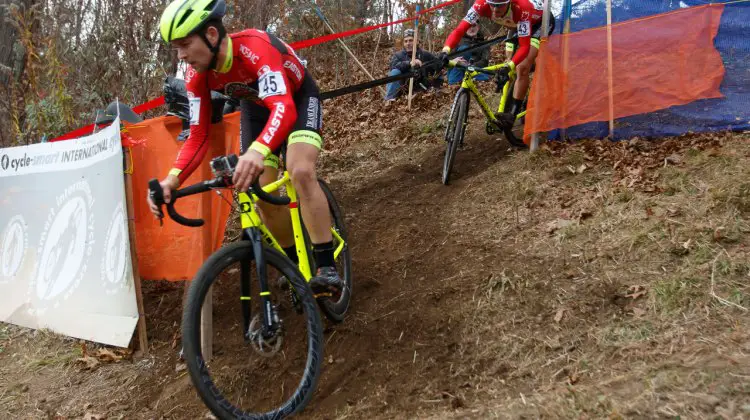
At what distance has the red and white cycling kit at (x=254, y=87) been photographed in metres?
3.21

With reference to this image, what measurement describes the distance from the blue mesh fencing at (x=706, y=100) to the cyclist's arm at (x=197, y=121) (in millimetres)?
4034

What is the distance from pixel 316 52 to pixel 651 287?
10.3 meters

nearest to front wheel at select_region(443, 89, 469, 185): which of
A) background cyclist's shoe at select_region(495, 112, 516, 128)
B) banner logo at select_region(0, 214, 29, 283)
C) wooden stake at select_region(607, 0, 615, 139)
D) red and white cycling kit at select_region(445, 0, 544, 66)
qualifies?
background cyclist's shoe at select_region(495, 112, 516, 128)

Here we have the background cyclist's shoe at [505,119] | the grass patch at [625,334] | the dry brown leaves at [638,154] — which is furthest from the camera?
the background cyclist's shoe at [505,119]

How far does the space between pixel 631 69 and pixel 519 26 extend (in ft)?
4.57

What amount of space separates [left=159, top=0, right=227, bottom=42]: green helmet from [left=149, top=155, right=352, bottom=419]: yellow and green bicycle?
30.6 inches

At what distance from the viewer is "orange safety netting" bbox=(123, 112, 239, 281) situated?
4637 mm

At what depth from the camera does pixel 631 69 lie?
5762mm

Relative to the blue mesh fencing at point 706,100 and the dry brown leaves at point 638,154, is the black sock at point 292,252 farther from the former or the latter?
the blue mesh fencing at point 706,100

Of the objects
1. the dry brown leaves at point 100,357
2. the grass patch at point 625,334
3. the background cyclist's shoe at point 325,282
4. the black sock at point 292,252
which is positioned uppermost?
the black sock at point 292,252

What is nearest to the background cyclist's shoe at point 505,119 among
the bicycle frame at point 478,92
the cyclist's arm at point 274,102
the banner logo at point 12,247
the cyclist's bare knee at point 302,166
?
the bicycle frame at point 478,92

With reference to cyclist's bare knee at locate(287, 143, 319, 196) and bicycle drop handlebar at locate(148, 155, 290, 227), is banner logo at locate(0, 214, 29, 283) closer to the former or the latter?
bicycle drop handlebar at locate(148, 155, 290, 227)

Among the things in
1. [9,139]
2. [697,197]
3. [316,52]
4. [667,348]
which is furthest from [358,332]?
[316,52]

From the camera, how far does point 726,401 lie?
7.72 ft
